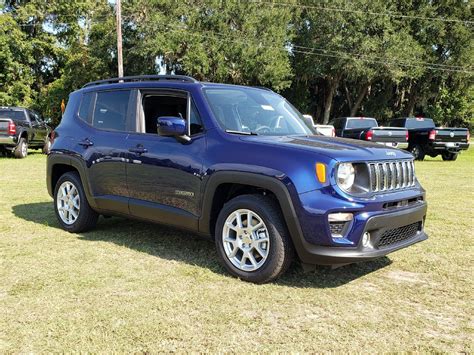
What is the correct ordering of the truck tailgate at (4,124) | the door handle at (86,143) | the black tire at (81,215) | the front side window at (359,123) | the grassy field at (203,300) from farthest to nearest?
1. the front side window at (359,123)
2. the truck tailgate at (4,124)
3. the black tire at (81,215)
4. the door handle at (86,143)
5. the grassy field at (203,300)

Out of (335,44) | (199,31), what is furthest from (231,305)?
(335,44)

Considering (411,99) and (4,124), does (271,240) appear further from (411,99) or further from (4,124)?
(411,99)

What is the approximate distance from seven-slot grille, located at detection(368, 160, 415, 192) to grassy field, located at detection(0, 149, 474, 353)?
0.87 m

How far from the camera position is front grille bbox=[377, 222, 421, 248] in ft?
13.6

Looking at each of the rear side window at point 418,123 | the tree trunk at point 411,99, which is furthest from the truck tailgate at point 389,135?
the tree trunk at point 411,99

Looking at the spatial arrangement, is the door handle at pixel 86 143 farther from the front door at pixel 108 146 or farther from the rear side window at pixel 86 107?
the rear side window at pixel 86 107

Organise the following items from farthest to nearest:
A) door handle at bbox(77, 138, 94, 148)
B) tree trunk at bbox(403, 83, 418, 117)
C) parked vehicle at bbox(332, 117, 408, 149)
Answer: tree trunk at bbox(403, 83, 418, 117) → parked vehicle at bbox(332, 117, 408, 149) → door handle at bbox(77, 138, 94, 148)

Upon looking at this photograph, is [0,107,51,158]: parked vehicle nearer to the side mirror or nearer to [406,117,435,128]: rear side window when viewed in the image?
the side mirror

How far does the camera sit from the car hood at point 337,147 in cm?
405

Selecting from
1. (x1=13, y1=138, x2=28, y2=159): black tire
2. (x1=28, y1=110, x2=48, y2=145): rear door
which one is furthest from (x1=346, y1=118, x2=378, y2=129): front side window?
(x1=13, y1=138, x2=28, y2=159): black tire

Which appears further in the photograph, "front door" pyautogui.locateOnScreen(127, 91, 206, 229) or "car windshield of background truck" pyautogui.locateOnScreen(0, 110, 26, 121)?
"car windshield of background truck" pyautogui.locateOnScreen(0, 110, 26, 121)

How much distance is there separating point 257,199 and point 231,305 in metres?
0.96

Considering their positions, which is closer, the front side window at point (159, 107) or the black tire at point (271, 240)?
the black tire at point (271, 240)

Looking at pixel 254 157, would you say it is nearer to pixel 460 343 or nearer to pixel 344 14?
pixel 460 343
